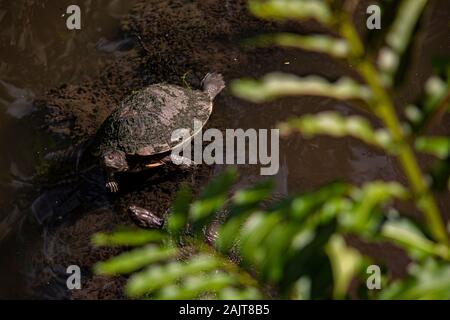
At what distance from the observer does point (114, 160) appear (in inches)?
144

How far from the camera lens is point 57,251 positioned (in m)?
3.48

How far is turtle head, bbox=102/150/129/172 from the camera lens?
3.65m

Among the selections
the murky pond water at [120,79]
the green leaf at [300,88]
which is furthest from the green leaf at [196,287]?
the murky pond water at [120,79]

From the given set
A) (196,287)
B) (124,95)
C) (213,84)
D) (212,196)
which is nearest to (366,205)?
(212,196)

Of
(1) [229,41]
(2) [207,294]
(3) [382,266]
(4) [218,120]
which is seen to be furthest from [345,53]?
(1) [229,41]

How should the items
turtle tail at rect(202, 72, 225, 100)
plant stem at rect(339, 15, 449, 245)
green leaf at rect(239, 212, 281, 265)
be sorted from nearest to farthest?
plant stem at rect(339, 15, 449, 245), green leaf at rect(239, 212, 281, 265), turtle tail at rect(202, 72, 225, 100)

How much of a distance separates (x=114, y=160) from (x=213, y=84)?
91 cm

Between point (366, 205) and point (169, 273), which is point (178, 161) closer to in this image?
point (169, 273)

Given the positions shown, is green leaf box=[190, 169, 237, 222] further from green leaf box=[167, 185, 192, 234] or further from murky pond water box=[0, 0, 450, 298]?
murky pond water box=[0, 0, 450, 298]

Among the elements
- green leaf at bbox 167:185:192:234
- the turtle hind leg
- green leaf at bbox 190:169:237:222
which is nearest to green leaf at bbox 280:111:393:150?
green leaf at bbox 190:169:237:222

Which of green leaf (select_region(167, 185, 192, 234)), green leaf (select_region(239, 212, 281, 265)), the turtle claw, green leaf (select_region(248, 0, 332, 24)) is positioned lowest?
the turtle claw

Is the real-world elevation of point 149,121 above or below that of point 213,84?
below
